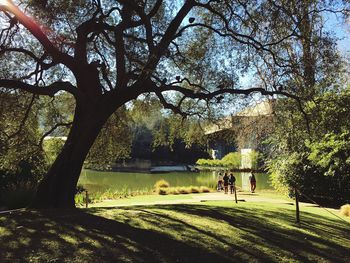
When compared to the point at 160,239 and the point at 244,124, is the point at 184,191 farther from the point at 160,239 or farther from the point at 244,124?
the point at 160,239

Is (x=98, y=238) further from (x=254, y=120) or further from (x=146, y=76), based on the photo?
(x=254, y=120)

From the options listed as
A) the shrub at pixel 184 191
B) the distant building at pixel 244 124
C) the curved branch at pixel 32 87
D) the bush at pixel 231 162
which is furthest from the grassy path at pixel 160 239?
the bush at pixel 231 162

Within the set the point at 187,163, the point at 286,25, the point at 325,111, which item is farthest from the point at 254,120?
the point at 187,163

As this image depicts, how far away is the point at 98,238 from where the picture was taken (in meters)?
7.72

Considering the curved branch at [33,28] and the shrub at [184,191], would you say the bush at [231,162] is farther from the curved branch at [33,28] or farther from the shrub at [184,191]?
the curved branch at [33,28]

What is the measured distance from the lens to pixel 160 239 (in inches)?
316

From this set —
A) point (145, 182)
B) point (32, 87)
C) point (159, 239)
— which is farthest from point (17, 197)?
point (145, 182)

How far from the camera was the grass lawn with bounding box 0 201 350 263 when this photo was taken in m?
6.94

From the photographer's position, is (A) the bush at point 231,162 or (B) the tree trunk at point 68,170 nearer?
(B) the tree trunk at point 68,170

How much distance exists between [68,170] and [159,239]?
4.38 metres

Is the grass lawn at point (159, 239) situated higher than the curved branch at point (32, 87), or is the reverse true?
the curved branch at point (32, 87)

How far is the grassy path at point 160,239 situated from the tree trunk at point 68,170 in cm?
103

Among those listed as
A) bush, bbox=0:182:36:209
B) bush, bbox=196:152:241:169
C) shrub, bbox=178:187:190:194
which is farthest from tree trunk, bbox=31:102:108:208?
bush, bbox=196:152:241:169

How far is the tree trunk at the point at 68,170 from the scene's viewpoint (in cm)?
1135
